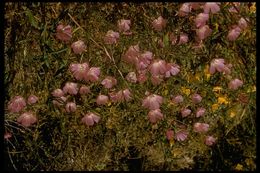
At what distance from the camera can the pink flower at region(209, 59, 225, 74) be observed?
188cm

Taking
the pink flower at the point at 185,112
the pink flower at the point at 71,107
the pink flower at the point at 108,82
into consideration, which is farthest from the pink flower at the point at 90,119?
the pink flower at the point at 185,112

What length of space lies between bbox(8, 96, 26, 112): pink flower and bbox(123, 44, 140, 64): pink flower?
46 cm

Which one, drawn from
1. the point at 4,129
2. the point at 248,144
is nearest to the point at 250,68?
the point at 248,144

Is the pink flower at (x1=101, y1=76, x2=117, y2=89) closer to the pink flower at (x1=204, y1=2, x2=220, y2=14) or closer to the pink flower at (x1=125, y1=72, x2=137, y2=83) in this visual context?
the pink flower at (x1=125, y1=72, x2=137, y2=83)

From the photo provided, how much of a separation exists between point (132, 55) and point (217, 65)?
37 cm

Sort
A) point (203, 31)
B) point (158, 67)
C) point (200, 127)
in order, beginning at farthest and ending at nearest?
1. point (200, 127)
2. point (203, 31)
3. point (158, 67)

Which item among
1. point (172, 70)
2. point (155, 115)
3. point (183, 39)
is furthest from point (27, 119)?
point (183, 39)

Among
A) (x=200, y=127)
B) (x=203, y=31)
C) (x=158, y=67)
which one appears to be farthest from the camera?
(x=200, y=127)

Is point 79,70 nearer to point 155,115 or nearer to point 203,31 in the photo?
point 155,115

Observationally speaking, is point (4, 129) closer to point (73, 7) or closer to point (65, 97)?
point (65, 97)

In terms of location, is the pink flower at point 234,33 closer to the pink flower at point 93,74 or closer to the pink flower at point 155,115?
the pink flower at point 155,115

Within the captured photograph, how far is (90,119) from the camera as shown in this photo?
6.22ft

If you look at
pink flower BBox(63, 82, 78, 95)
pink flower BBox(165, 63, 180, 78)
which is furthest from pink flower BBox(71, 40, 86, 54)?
pink flower BBox(165, 63, 180, 78)

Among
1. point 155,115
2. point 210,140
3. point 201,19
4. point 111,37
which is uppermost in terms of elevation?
point 201,19
